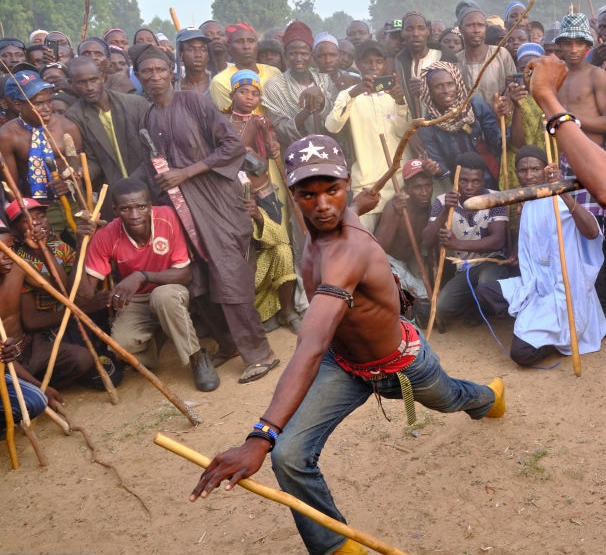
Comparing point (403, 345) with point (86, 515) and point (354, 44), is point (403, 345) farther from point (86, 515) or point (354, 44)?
point (354, 44)

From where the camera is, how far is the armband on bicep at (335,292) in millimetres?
2615

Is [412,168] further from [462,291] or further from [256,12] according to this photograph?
[256,12]

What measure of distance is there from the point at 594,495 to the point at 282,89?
505cm

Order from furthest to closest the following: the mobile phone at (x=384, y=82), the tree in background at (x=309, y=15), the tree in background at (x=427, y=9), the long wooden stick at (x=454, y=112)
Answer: the tree in background at (x=309, y=15) → the tree in background at (x=427, y=9) → the mobile phone at (x=384, y=82) → the long wooden stick at (x=454, y=112)

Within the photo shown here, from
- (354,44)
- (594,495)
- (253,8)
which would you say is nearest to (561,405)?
(594,495)

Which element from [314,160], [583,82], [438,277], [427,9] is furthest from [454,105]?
[427,9]

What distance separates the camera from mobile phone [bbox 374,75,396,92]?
22.3 ft

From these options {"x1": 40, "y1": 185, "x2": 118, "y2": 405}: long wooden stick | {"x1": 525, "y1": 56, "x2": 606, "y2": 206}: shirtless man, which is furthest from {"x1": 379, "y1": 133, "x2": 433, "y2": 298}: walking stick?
{"x1": 525, "y1": 56, "x2": 606, "y2": 206}: shirtless man

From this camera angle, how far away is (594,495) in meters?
3.48

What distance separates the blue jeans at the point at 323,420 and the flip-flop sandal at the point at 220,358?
282 centimetres

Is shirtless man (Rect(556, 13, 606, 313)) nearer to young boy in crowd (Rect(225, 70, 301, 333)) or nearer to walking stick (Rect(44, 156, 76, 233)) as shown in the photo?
young boy in crowd (Rect(225, 70, 301, 333))

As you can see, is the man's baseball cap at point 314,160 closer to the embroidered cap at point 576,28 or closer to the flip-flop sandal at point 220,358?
the flip-flop sandal at point 220,358

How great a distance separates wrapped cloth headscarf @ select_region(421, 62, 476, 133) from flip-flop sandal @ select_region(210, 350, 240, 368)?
118 inches

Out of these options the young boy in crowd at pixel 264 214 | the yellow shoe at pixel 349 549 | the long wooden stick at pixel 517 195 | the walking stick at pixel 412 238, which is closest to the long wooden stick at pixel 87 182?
the young boy in crowd at pixel 264 214
